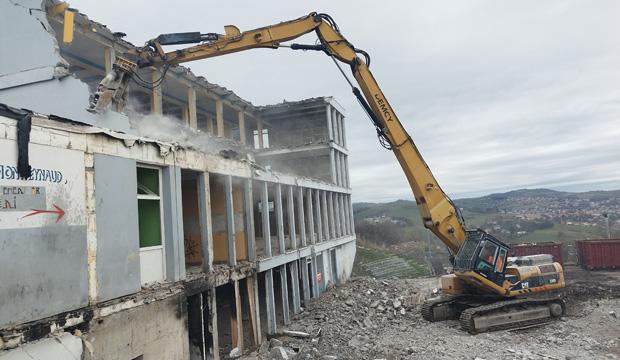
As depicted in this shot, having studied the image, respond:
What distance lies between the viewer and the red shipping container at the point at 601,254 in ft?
77.0

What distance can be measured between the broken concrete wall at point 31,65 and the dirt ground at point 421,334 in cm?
744

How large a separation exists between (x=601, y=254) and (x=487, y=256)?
15416 millimetres

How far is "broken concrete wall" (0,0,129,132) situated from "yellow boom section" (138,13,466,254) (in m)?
2.56

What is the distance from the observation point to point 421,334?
492 inches

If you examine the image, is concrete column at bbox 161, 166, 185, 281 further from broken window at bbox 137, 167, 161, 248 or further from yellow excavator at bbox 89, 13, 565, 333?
yellow excavator at bbox 89, 13, 565, 333

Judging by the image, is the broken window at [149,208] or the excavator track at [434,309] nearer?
the broken window at [149,208]

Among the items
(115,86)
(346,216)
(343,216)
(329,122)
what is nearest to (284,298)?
(115,86)

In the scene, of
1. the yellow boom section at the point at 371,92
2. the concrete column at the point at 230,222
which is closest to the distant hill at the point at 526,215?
the yellow boom section at the point at 371,92

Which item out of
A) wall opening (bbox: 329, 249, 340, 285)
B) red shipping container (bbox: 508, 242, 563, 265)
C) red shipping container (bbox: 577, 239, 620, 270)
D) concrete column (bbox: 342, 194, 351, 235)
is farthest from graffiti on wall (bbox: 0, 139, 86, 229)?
red shipping container (bbox: 577, 239, 620, 270)

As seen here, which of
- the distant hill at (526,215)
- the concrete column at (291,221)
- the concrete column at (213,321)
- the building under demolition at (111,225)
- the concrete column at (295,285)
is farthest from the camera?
the distant hill at (526,215)

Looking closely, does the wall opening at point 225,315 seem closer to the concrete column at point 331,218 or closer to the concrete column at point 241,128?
the concrete column at point 331,218

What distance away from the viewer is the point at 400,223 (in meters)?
67.1

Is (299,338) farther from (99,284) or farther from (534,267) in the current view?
(534,267)

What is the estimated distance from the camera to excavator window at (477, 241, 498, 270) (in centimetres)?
1272
